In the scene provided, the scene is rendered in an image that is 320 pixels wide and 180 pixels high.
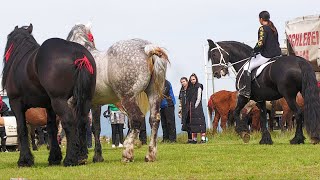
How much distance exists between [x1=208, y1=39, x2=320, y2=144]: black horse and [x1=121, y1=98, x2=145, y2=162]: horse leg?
17.5ft

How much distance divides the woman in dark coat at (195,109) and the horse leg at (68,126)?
11186mm

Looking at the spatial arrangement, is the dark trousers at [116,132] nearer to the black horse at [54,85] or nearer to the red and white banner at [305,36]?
the red and white banner at [305,36]

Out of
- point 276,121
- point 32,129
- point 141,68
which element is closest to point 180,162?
point 141,68

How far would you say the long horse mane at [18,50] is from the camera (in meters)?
11.9

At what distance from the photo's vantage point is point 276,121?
32.8m

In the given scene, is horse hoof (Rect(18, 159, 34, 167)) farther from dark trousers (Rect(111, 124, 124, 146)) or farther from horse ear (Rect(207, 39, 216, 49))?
dark trousers (Rect(111, 124, 124, 146))

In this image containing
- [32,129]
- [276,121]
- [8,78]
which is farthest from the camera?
[276,121]

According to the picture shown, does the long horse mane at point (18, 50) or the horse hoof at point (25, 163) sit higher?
the long horse mane at point (18, 50)

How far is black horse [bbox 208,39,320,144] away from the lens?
1567 cm

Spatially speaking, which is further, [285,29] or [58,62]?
[285,29]

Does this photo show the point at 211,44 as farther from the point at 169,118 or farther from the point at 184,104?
the point at 169,118

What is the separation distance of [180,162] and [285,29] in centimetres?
1605

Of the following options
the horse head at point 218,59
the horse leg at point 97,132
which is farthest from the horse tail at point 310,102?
the horse leg at point 97,132

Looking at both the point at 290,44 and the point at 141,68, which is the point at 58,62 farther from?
the point at 290,44
